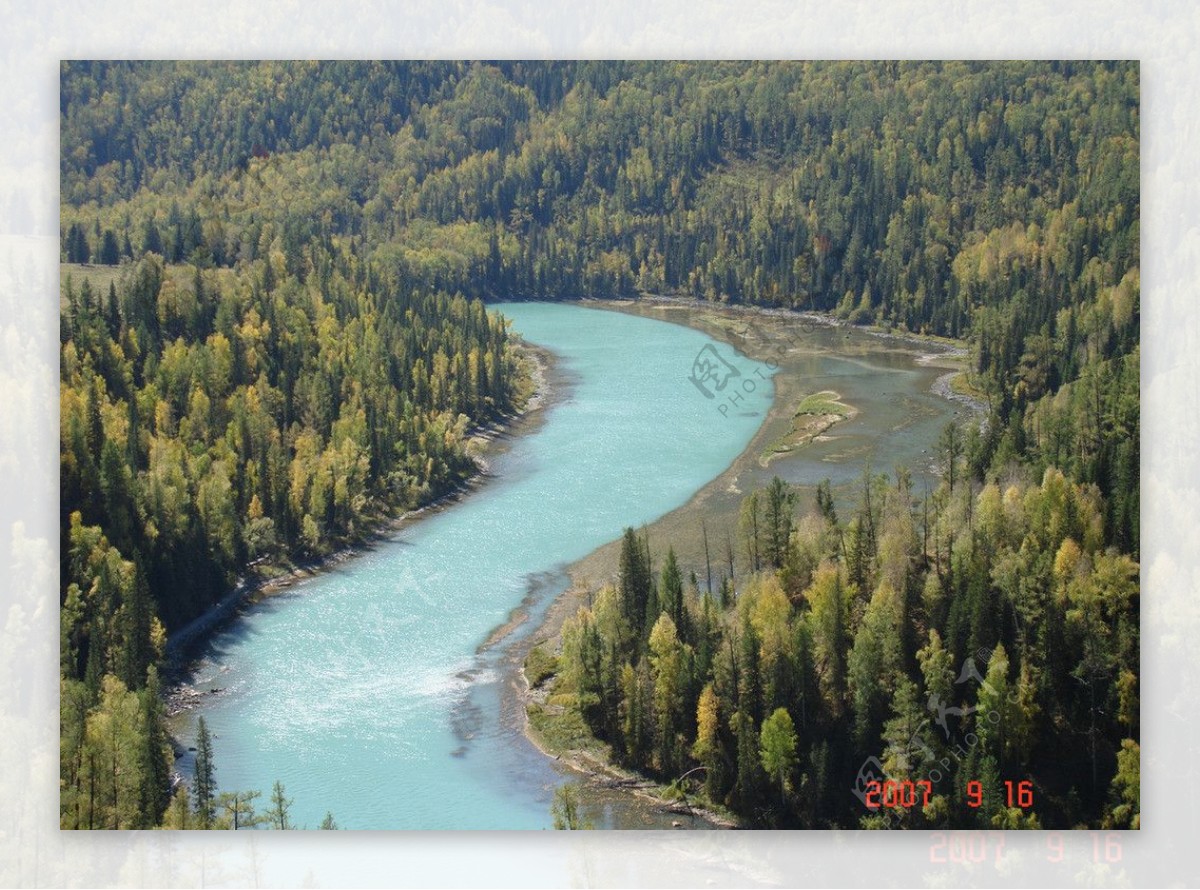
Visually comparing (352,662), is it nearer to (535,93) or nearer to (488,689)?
(488,689)

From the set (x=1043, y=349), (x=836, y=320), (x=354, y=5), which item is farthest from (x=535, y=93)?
(x=354, y=5)

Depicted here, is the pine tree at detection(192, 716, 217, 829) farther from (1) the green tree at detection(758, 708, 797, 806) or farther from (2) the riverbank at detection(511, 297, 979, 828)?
(1) the green tree at detection(758, 708, 797, 806)

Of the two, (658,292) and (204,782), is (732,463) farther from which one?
(204,782)

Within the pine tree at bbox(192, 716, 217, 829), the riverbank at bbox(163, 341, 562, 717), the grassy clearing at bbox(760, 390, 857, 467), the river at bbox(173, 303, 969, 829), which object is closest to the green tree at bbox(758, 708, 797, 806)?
A: the river at bbox(173, 303, 969, 829)

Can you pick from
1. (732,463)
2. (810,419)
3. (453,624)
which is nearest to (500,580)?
(453,624)

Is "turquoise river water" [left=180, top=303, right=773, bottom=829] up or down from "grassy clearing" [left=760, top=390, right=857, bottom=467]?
down

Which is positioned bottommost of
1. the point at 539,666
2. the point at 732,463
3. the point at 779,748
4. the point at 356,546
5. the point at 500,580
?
the point at 779,748

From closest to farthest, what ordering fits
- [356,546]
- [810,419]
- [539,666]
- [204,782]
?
[204,782], [539,666], [356,546], [810,419]

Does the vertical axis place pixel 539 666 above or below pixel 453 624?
below
